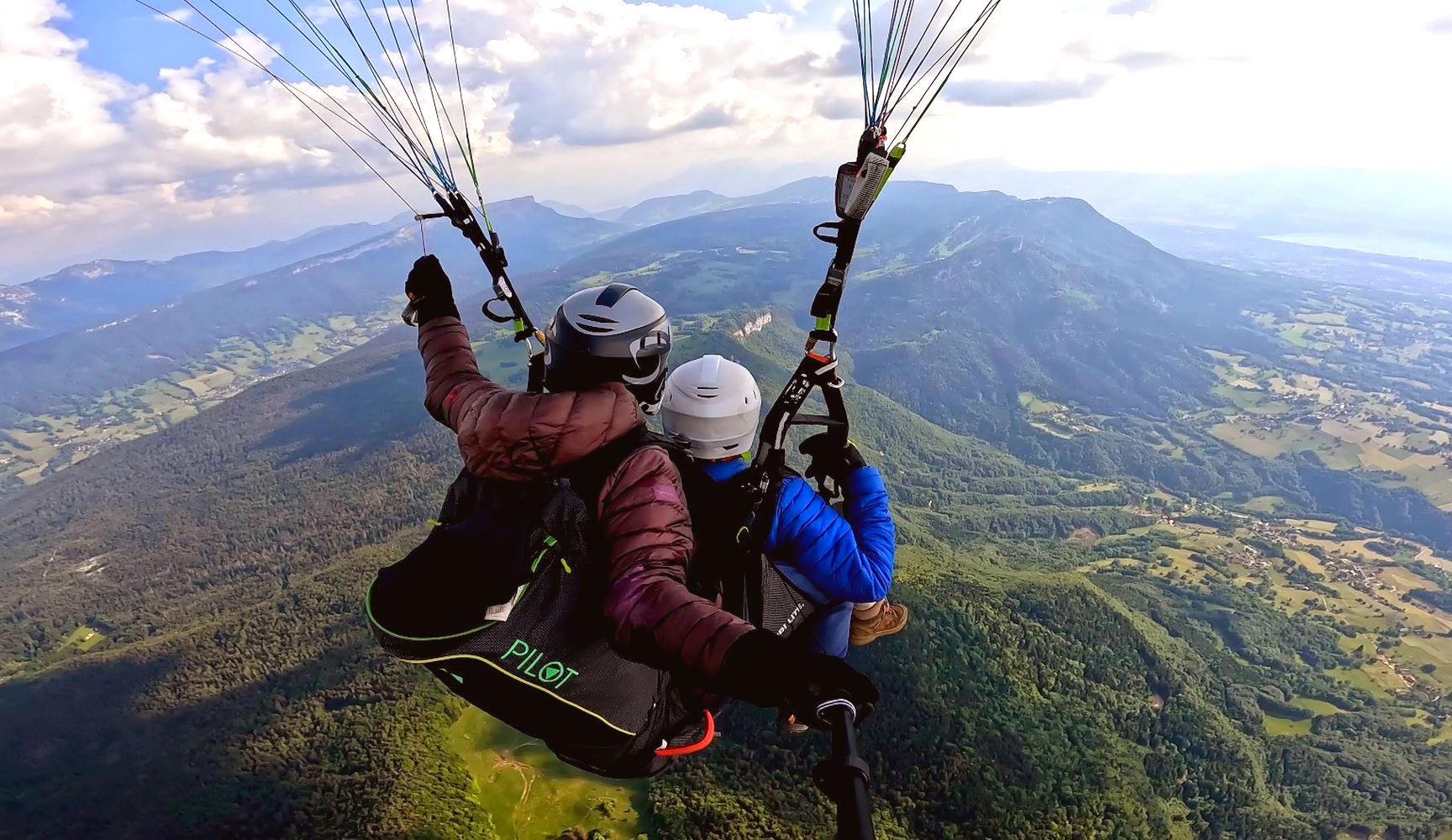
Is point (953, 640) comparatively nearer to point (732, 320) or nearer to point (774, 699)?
point (774, 699)

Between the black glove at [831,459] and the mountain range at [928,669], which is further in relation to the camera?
the mountain range at [928,669]

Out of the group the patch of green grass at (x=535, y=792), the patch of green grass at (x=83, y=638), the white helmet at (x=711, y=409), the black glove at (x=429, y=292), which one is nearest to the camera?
the white helmet at (x=711, y=409)

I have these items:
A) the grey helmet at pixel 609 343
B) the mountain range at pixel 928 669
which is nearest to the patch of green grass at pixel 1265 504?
the mountain range at pixel 928 669

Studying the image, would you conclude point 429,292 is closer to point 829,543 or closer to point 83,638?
point 829,543

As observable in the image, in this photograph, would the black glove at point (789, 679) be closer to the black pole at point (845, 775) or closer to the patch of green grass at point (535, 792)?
the black pole at point (845, 775)

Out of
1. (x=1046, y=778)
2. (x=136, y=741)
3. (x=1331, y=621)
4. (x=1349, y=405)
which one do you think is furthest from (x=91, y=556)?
(x=1349, y=405)

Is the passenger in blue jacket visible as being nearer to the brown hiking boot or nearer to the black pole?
the brown hiking boot

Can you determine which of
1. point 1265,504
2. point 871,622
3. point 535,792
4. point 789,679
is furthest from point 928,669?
point 1265,504
